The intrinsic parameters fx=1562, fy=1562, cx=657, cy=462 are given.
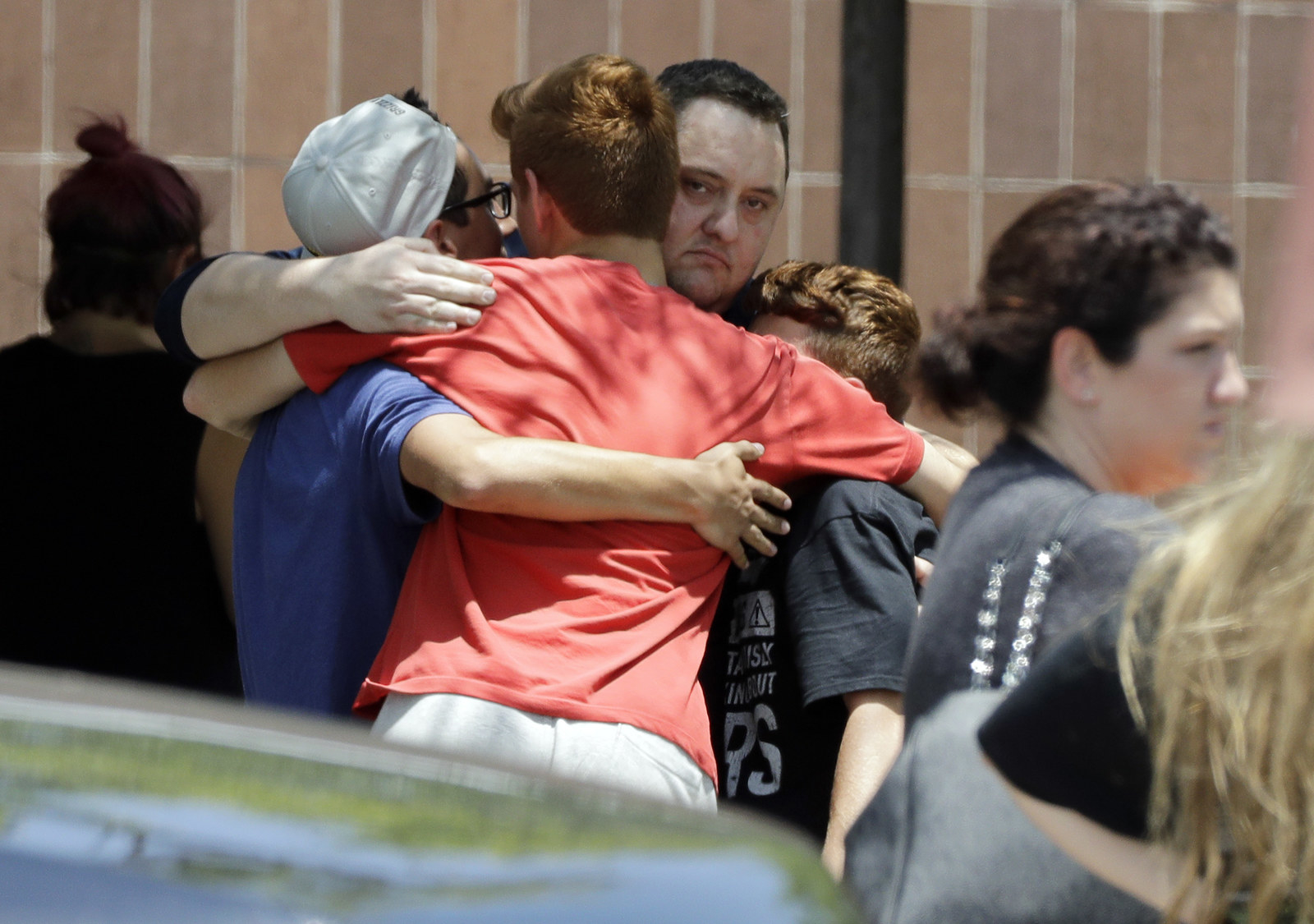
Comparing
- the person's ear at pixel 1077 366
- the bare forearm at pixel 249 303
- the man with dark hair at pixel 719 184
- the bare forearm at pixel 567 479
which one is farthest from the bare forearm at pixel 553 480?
the man with dark hair at pixel 719 184

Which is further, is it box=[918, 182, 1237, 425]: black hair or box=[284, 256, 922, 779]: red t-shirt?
box=[284, 256, 922, 779]: red t-shirt

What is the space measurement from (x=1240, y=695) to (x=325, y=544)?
156 centimetres

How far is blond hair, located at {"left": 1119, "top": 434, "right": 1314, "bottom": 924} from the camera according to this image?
146 centimetres

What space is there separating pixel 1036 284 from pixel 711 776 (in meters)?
0.93

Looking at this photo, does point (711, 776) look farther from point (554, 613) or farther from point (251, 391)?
point (251, 391)

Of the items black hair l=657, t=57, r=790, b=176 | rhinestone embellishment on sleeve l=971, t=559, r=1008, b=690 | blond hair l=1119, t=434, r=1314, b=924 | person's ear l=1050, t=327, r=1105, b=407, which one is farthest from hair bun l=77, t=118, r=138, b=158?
blond hair l=1119, t=434, r=1314, b=924

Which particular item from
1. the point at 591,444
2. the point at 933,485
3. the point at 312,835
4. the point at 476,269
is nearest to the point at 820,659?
the point at 933,485

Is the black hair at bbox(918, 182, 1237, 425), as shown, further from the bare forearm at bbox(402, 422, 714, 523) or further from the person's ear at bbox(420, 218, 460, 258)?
the person's ear at bbox(420, 218, 460, 258)

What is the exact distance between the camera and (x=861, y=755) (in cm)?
257

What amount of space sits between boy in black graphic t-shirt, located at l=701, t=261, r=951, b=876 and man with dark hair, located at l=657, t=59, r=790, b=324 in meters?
0.49

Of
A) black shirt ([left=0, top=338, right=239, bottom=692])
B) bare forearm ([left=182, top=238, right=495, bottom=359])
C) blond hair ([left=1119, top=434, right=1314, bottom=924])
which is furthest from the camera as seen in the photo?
black shirt ([left=0, top=338, right=239, bottom=692])

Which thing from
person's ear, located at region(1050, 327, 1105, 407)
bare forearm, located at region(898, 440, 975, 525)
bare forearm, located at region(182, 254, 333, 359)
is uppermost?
bare forearm, located at region(182, 254, 333, 359)

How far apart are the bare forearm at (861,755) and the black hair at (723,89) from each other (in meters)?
1.30

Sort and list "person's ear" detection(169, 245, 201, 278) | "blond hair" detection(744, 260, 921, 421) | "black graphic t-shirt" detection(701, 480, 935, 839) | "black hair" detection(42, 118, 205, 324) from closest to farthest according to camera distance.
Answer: "black graphic t-shirt" detection(701, 480, 935, 839), "blond hair" detection(744, 260, 921, 421), "black hair" detection(42, 118, 205, 324), "person's ear" detection(169, 245, 201, 278)
